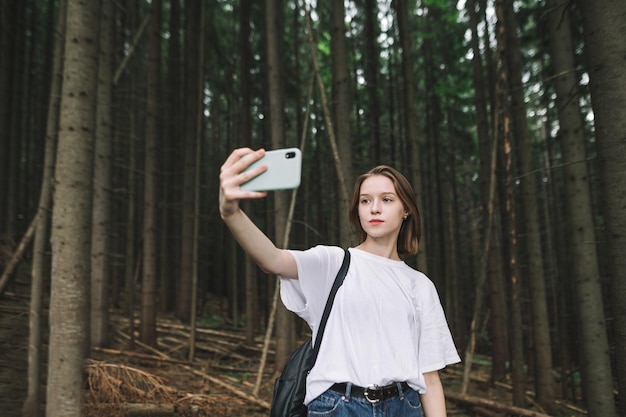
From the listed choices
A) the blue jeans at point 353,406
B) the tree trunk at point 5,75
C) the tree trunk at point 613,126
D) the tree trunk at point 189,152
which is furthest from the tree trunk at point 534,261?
the tree trunk at point 5,75

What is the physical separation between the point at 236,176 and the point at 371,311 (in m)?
0.74

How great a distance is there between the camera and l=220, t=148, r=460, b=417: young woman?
1.69 metres

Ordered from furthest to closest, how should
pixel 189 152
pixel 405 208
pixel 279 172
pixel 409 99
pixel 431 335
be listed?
pixel 189 152
pixel 409 99
pixel 405 208
pixel 431 335
pixel 279 172

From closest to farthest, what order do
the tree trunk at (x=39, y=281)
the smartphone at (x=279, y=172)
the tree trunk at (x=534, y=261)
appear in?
the smartphone at (x=279, y=172) → the tree trunk at (x=39, y=281) → the tree trunk at (x=534, y=261)

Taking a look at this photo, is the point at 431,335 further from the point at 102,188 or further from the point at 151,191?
the point at 151,191

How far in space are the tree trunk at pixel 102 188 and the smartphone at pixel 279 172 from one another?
14.8 ft

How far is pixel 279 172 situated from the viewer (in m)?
1.44

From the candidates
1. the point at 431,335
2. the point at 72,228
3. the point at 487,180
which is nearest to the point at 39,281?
the point at 72,228

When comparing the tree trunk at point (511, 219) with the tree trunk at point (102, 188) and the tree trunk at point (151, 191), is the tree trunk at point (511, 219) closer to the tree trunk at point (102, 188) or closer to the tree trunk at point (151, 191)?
the tree trunk at point (102, 188)

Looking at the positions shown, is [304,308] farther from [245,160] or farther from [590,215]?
[590,215]

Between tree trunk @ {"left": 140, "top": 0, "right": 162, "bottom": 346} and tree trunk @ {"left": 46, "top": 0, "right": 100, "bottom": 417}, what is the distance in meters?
4.75

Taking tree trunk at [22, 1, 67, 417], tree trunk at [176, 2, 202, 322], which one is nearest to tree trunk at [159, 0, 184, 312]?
tree trunk at [176, 2, 202, 322]

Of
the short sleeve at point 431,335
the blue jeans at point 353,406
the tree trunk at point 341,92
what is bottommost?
the blue jeans at point 353,406

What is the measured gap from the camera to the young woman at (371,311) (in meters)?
1.69
